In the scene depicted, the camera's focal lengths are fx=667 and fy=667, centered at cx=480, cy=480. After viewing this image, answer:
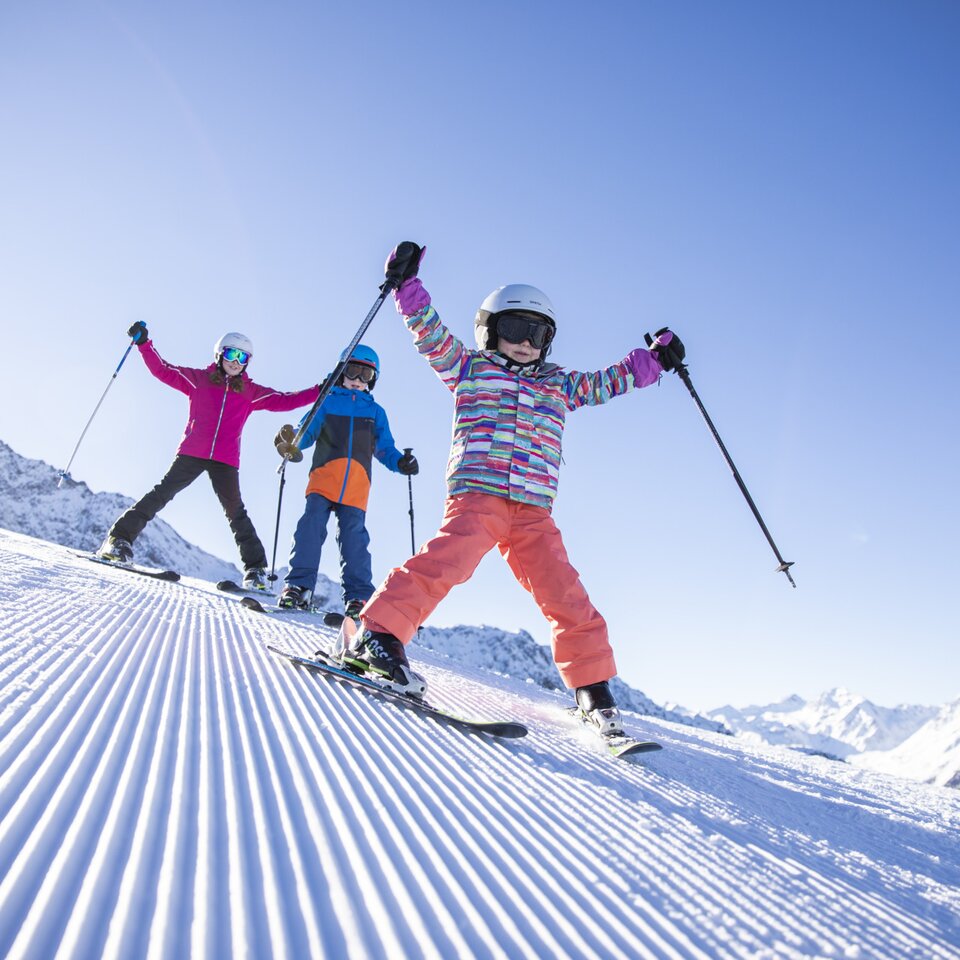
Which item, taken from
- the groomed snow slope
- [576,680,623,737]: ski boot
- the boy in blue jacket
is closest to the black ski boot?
the groomed snow slope

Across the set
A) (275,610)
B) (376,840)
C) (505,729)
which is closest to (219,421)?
(275,610)

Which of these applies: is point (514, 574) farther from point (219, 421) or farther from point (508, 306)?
point (219, 421)

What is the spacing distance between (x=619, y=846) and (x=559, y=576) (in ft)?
5.04

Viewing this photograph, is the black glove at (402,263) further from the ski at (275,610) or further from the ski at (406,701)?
the ski at (275,610)

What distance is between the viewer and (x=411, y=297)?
10.5 feet

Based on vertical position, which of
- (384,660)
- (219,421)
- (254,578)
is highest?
(219,421)

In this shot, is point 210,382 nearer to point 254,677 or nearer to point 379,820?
point 254,677

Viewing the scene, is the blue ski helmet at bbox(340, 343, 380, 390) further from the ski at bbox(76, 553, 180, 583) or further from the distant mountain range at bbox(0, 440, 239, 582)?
the distant mountain range at bbox(0, 440, 239, 582)

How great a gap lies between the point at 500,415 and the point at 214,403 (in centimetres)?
430

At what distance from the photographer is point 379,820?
125 cm

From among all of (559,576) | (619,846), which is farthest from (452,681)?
(619,846)

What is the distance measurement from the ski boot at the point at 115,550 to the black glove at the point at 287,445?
169cm

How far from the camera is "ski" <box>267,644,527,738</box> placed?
210 centimetres

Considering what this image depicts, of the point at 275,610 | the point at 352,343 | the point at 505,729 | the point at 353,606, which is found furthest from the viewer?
the point at 353,606
